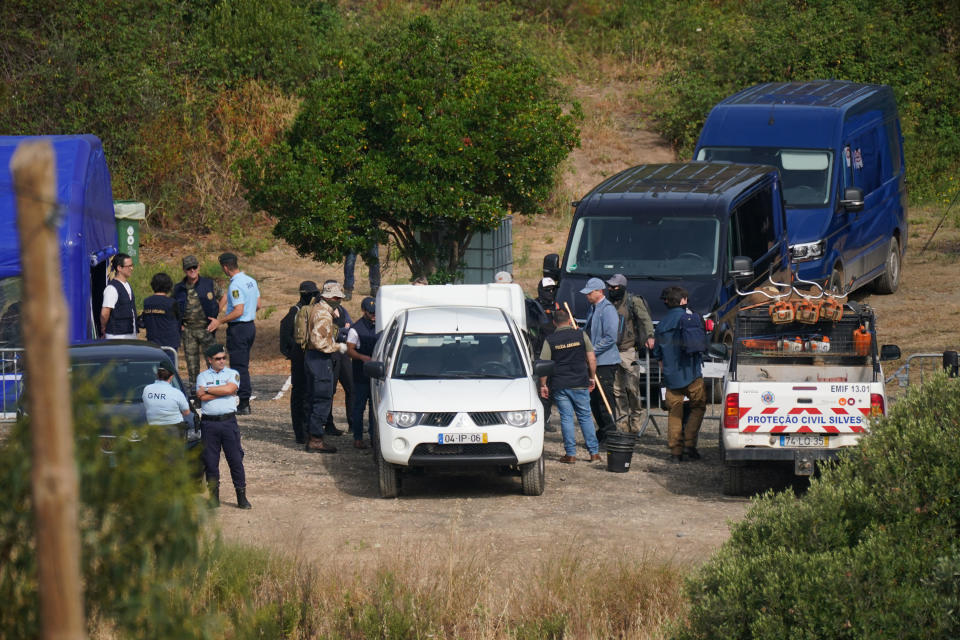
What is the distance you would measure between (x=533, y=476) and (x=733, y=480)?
6.37 ft

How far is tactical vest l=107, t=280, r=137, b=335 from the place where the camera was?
15164 millimetres

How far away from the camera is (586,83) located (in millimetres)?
37875

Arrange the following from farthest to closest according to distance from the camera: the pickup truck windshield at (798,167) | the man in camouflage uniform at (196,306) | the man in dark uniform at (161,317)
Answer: the pickup truck windshield at (798,167)
the man in camouflage uniform at (196,306)
the man in dark uniform at (161,317)

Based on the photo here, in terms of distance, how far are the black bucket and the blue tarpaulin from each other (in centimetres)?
613

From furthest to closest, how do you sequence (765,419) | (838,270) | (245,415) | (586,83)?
1. (586,83)
2. (838,270)
3. (245,415)
4. (765,419)

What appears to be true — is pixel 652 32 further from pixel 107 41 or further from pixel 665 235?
pixel 665 235

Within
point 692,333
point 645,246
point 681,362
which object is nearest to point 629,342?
point 681,362

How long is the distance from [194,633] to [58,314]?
4.39ft

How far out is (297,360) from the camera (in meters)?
14.2

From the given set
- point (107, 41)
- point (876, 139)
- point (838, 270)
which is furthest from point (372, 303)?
point (107, 41)

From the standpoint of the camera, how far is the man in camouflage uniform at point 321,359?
13625 millimetres

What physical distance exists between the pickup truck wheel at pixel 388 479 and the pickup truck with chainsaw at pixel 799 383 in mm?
3169

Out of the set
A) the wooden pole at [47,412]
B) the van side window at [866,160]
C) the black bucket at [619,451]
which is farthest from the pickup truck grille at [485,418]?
the van side window at [866,160]

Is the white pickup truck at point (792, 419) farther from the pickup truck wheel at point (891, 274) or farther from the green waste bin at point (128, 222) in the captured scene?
the green waste bin at point (128, 222)
